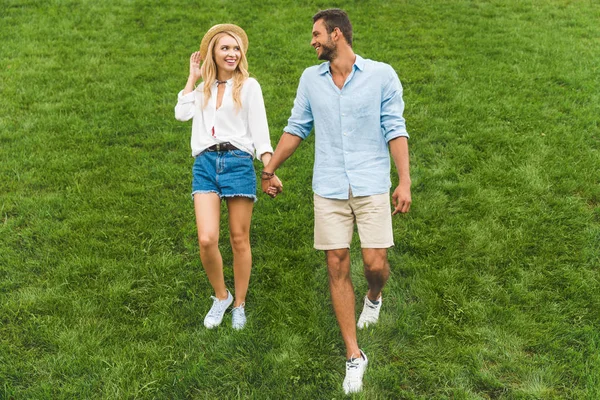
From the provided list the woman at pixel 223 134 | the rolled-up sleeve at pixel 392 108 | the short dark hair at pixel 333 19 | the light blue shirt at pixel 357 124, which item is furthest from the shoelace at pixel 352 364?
the short dark hair at pixel 333 19

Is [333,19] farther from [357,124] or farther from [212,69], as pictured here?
[212,69]

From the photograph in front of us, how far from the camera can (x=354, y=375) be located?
12.2 feet

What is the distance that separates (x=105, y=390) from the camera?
372 cm

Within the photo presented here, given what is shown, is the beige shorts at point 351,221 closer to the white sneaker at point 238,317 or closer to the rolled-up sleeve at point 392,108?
the rolled-up sleeve at point 392,108

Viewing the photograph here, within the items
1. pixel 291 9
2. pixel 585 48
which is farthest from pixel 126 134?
pixel 585 48

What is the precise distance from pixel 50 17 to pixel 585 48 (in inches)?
427

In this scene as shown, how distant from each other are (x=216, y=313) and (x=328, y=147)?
1711 millimetres

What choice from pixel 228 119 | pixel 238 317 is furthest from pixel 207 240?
pixel 228 119

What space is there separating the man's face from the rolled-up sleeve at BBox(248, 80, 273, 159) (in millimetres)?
615

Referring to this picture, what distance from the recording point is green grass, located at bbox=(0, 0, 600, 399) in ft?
12.8

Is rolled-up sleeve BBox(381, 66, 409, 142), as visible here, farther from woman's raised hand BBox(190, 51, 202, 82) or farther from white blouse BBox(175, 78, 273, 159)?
woman's raised hand BBox(190, 51, 202, 82)

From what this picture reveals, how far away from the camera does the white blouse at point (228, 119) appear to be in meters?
4.06

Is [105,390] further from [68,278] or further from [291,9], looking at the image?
[291,9]

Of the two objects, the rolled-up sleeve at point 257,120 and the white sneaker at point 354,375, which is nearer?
the white sneaker at point 354,375
